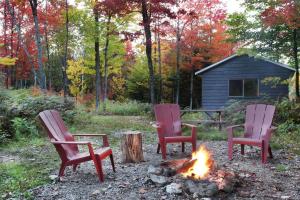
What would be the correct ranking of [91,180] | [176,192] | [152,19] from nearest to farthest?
[176,192] → [91,180] → [152,19]

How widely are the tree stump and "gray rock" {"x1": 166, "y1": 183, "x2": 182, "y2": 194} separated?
69.7 inches

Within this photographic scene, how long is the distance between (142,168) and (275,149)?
9.88ft

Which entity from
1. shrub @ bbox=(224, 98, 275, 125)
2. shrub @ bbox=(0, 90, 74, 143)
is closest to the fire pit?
shrub @ bbox=(0, 90, 74, 143)

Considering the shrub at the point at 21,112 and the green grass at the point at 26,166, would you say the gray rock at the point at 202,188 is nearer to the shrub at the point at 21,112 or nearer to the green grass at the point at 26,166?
the green grass at the point at 26,166

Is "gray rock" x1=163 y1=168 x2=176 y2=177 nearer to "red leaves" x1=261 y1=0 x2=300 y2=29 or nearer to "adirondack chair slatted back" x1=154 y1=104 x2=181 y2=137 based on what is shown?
"adirondack chair slatted back" x1=154 y1=104 x2=181 y2=137

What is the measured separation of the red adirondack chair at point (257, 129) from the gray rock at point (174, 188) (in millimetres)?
2197

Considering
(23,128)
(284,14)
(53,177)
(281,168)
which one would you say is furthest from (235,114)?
(53,177)

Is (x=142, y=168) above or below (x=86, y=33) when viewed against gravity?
below

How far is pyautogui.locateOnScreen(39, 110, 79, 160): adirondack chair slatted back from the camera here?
4.49m

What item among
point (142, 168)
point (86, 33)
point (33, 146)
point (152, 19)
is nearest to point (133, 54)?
point (86, 33)

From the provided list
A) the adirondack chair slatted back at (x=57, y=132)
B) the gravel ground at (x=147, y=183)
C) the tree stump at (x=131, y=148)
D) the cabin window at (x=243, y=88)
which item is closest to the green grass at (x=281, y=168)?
the gravel ground at (x=147, y=183)

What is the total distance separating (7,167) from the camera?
503cm

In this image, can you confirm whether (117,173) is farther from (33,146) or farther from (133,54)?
(133,54)

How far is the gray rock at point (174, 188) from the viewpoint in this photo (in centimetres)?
374
